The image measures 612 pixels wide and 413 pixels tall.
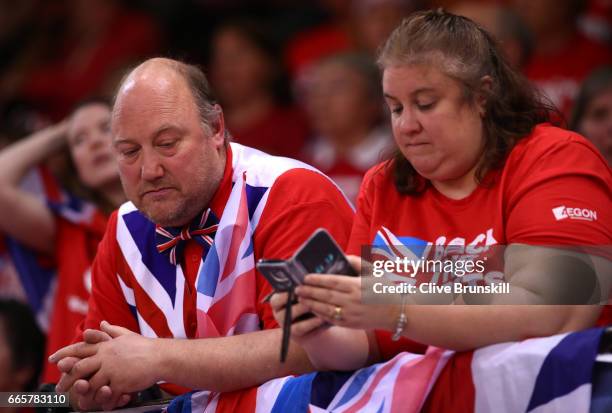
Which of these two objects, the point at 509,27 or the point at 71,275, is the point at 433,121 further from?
the point at 509,27

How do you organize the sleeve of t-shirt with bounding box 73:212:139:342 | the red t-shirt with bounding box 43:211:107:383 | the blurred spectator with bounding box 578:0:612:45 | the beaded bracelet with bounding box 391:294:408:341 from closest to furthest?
the beaded bracelet with bounding box 391:294:408:341 → the sleeve of t-shirt with bounding box 73:212:139:342 → the red t-shirt with bounding box 43:211:107:383 → the blurred spectator with bounding box 578:0:612:45

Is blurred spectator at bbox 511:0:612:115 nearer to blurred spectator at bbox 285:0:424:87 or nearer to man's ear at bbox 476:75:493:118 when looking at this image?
blurred spectator at bbox 285:0:424:87

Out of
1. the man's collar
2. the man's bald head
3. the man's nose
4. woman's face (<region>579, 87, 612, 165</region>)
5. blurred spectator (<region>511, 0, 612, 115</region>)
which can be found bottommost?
the man's collar

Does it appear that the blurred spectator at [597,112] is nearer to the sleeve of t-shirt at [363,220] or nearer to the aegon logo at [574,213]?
the sleeve of t-shirt at [363,220]

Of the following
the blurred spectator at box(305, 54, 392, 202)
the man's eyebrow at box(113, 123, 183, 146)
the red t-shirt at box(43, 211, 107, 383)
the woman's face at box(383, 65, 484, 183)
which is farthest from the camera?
the blurred spectator at box(305, 54, 392, 202)

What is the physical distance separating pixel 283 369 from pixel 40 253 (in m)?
1.64

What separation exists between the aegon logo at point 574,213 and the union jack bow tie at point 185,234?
0.86 m

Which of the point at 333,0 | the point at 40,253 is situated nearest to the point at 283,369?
the point at 40,253

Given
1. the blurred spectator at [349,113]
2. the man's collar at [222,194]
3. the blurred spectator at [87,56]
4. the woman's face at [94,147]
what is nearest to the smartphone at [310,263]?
the man's collar at [222,194]

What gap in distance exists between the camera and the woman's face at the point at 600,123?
3.52 m

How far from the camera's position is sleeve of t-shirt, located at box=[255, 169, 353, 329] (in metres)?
2.57

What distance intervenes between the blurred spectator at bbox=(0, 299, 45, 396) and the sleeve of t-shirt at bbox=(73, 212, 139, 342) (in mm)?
778

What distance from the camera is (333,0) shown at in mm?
5570

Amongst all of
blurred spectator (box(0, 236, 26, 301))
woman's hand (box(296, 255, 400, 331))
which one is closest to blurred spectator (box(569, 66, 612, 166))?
woman's hand (box(296, 255, 400, 331))
